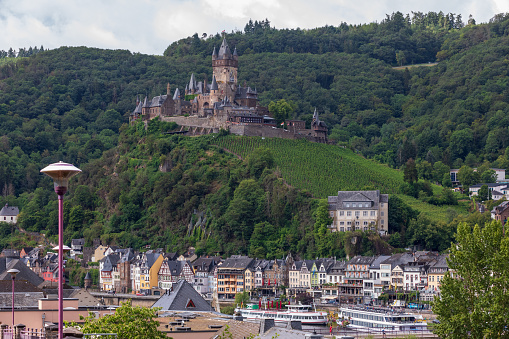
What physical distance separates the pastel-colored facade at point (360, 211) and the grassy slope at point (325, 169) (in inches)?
284

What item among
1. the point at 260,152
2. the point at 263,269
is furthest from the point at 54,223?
the point at 263,269

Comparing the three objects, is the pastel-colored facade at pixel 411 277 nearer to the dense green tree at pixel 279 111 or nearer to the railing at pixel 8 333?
the dense green tree at pixel 279 111

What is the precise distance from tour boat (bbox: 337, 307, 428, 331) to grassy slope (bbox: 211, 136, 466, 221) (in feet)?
141

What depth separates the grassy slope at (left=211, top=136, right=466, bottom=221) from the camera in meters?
140

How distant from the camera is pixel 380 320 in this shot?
275 feet

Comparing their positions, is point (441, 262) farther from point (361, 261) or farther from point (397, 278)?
point (361, 261)

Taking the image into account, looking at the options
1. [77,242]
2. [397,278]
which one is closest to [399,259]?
[397,278]

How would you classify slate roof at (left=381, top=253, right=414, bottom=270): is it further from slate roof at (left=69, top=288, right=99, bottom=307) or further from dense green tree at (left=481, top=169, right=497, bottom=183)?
slate roof at (left=69, top=288, right=99, bottom=307)

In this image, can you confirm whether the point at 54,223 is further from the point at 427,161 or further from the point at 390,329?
the point at 390,329

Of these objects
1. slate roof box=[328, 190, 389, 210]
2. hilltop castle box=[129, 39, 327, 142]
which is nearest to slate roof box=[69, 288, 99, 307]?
slate roof box=[328, 190, 389, 210]

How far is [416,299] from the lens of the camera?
110000mm

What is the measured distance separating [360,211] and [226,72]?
50.4 metres

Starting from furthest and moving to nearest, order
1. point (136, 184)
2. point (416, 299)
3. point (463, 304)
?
point (136, 184)
point (416, 299)
point (463, 304)

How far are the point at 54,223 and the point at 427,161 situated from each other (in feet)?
210
